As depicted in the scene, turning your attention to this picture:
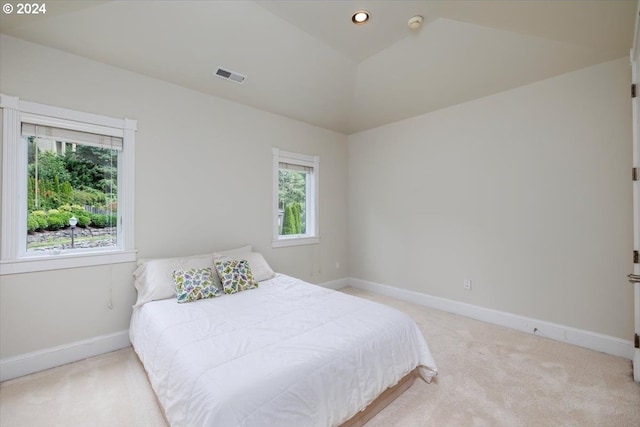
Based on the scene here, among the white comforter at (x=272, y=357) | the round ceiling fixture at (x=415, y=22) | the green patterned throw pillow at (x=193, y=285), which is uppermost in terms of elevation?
the round ceiling fixture at (x=415, y=22)

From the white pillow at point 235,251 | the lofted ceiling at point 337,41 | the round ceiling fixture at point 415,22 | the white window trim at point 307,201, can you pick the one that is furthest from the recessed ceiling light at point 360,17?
the white pillow at point 235,251

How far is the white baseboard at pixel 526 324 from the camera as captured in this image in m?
2.53

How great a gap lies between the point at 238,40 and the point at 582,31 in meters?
3.08

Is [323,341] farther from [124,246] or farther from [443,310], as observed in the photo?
[443,310]

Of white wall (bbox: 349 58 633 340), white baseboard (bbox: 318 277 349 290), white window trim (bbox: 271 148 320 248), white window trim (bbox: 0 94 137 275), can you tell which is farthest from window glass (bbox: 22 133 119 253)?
white wall (bbox: 349 58 633 340)

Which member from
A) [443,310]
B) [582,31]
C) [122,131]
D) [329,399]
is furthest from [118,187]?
[582,31]

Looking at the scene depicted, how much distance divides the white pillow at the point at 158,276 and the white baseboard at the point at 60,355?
51 cm

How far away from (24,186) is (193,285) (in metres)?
1.62

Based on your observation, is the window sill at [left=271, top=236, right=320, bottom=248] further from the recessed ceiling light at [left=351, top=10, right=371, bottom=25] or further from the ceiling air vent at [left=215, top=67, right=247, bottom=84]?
the recessed ceiling light at [left=351, top=10, right=371, bottom=25]

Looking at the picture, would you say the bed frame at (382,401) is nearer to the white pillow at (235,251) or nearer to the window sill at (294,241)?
the white pillow at (235,251)

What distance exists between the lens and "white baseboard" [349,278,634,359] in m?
2.53

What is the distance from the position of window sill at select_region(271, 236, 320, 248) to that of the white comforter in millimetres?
1518

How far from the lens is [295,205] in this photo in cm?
438

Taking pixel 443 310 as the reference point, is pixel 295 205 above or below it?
above
